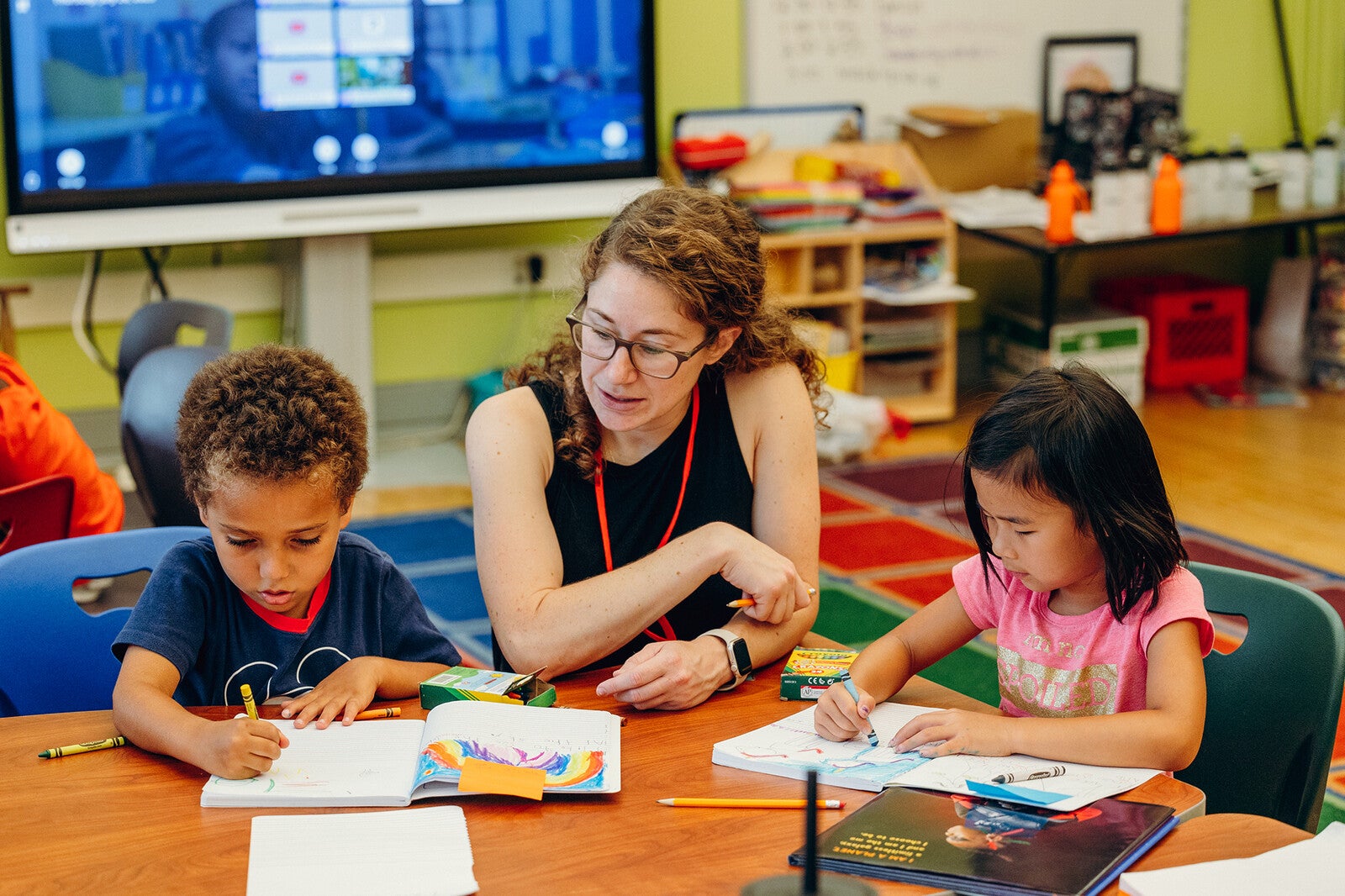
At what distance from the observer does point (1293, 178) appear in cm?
523

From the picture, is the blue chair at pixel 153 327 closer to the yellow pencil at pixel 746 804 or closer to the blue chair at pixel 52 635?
the blue chair at pixel 52 635

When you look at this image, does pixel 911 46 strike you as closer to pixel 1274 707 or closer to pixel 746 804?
pixel 1274 707

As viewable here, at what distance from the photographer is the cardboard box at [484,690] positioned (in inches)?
53.7

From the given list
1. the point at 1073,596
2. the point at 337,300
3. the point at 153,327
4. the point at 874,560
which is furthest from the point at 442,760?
the point at 337,300

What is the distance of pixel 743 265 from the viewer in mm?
1631

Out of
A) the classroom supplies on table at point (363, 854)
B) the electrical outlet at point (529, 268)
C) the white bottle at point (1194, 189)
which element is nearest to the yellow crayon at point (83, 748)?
the classroom supplies on table at point (363, 854)

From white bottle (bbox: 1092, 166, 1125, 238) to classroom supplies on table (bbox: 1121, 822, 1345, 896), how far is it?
399 centimetres

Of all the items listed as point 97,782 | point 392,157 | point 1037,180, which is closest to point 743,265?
point 97,782

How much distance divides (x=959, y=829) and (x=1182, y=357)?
470 centimetres

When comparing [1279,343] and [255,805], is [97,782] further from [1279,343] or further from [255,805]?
[1279,343]

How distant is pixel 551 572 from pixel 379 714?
11.8 inches

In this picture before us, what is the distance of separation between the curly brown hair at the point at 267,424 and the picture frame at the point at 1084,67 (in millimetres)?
4346

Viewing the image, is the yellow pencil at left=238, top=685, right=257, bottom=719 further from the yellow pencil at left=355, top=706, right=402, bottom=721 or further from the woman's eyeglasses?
the woman's eyeglasses

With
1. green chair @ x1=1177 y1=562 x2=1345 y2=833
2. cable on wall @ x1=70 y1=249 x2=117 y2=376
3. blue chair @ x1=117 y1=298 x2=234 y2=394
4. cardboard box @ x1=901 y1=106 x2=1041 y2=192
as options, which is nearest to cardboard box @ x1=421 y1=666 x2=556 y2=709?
green chair @ x1=1177 y1=562 x2=1345 y2=833
